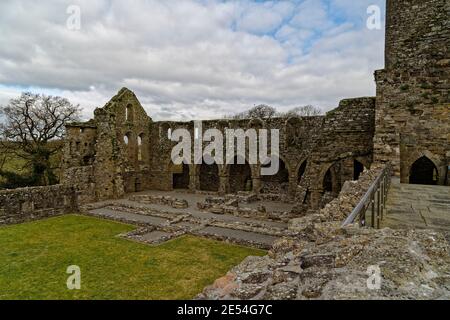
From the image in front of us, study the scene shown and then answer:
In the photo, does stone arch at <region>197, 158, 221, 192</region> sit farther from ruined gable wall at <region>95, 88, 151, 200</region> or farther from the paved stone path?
the paved stone path

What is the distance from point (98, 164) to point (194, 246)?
491 inches

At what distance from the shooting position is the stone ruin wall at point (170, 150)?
13.7m

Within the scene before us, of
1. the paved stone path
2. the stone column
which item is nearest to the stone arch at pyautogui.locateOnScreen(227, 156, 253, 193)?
the stone column

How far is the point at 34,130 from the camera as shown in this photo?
23531 millimetres

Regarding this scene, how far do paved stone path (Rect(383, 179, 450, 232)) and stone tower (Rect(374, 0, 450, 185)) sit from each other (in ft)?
9.11

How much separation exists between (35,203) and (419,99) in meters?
19.5

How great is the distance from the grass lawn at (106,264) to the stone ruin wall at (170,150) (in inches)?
241

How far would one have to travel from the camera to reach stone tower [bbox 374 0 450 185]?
1049cm

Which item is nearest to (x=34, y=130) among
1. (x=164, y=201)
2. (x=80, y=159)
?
(x=80, y=159)

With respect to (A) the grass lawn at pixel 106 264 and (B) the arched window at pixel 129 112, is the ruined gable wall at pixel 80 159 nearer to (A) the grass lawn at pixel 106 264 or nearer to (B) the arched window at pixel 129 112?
(B) the arched window at pixel 129 112

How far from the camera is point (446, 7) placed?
1184cm

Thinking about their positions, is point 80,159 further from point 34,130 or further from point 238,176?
point 238,176

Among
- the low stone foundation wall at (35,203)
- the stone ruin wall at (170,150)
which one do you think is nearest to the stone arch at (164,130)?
the stone ruin wall at (170,150)
